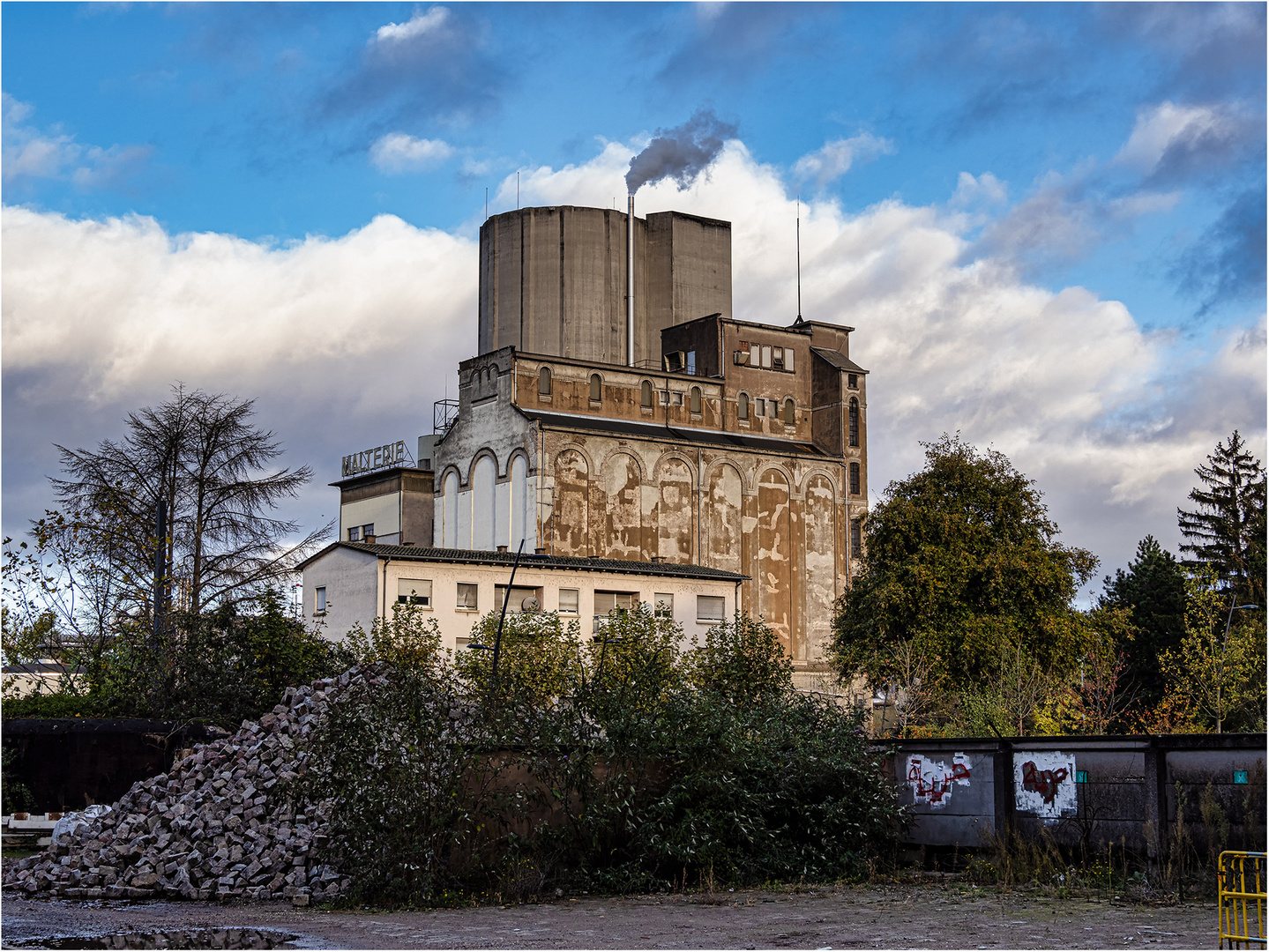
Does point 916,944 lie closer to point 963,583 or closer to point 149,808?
point 149,808

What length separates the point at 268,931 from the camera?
13883 mm

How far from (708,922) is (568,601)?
115ft

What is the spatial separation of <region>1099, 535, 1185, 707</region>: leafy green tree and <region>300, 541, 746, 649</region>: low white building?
18.1 m

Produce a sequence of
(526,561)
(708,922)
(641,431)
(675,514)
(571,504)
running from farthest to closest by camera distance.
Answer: (641,431) < (675,514) < (571,504) < (526,561) < (708,922)

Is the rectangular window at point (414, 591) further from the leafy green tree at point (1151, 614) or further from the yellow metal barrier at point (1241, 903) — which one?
the yellow metal barrier at point (1241, 903)

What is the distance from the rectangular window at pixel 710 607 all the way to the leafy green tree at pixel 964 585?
7.37 metres

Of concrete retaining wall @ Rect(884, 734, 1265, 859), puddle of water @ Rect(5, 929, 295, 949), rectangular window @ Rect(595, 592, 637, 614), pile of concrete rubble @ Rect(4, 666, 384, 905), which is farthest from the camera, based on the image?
rectangular window @ Rect(595, 592, 637, 614)

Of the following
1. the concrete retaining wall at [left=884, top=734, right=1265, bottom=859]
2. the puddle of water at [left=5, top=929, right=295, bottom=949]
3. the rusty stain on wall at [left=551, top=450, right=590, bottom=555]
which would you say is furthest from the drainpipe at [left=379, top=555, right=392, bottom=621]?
the puddle of water at [left=5, top=929, right=295, bottom=949]

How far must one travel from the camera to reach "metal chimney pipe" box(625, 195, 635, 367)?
75875mm

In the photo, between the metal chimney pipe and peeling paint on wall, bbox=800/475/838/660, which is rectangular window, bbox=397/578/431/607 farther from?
the metal chimney pipe

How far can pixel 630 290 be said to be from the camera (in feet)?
250

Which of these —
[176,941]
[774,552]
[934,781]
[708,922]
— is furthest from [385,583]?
[176,941]

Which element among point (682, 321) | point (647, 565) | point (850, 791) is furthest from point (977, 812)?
point (682, 321)

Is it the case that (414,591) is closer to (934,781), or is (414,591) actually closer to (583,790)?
(934,781)
